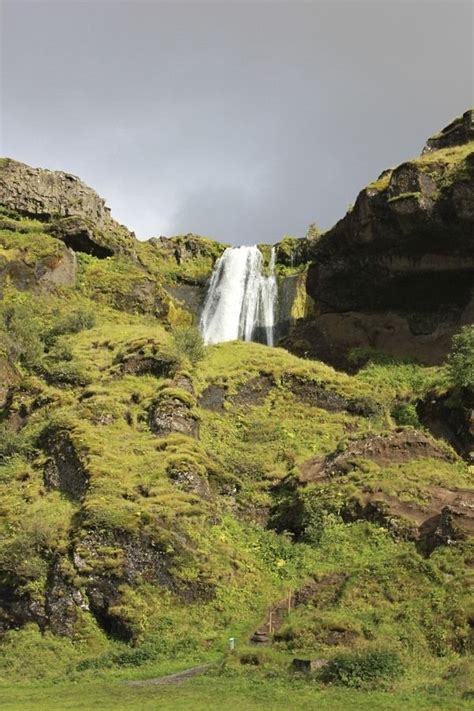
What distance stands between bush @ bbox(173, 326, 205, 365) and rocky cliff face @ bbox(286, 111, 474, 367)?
31.2 ft

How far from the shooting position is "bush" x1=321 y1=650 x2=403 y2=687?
1424 centimetres

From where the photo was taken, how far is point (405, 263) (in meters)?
41.2

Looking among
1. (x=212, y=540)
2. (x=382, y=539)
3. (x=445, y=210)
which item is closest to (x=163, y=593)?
(x=212, y=540)

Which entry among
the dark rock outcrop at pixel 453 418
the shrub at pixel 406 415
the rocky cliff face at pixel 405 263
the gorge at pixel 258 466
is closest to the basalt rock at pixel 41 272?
the gorge at pixel 258 466

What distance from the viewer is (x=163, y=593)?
19.5 metres

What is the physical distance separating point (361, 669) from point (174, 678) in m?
3.77

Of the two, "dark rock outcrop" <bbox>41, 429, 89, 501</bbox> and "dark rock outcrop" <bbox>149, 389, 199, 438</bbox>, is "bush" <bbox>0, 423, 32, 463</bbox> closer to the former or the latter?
"dark rock outcrop" <bbox>41, 429, 89, 501</bbox>

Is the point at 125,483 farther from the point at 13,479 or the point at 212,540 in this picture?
the point at 13,479

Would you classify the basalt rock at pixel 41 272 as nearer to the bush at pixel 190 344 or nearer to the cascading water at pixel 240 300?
the cascading water at pixel 240 300

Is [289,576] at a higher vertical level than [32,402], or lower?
lower

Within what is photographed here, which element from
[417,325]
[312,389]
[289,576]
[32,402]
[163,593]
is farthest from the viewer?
[417,325]

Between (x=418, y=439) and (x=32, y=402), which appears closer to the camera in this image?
(x=418, y=439)

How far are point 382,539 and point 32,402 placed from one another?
1452 cm

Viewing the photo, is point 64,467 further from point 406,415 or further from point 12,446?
point 406,415
